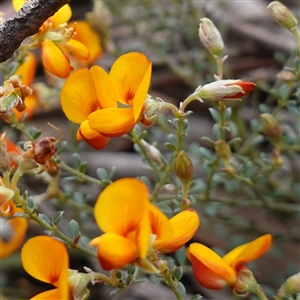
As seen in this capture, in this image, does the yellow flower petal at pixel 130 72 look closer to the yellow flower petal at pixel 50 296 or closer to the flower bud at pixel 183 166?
the flower bud at pixel 183 166

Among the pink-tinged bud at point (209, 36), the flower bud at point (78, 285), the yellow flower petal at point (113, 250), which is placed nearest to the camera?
the yellow flower petal at point (113, 250)

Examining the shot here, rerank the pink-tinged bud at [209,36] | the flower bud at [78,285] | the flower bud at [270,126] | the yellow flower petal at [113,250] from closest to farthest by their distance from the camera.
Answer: the yellow flower petal at [113,250], the flower bud at [78,285], the pink-tinged bud at [209,36], the flower bud at [270,126]

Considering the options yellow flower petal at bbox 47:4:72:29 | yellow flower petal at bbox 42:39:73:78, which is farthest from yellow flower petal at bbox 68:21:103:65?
yellow flower petal at bbox 42:39:73:78

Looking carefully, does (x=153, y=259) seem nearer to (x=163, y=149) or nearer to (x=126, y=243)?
(x=126, y=243)

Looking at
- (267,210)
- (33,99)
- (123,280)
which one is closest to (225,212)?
(267,210)

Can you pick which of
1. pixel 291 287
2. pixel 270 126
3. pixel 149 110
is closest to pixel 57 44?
pixel 149 110

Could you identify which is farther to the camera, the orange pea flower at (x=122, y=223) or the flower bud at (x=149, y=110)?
the flower bud at (x=149, y=110)

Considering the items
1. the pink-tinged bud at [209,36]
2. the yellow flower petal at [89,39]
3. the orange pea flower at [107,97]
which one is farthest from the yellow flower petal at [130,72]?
the yellow flower petal at [89,39]
